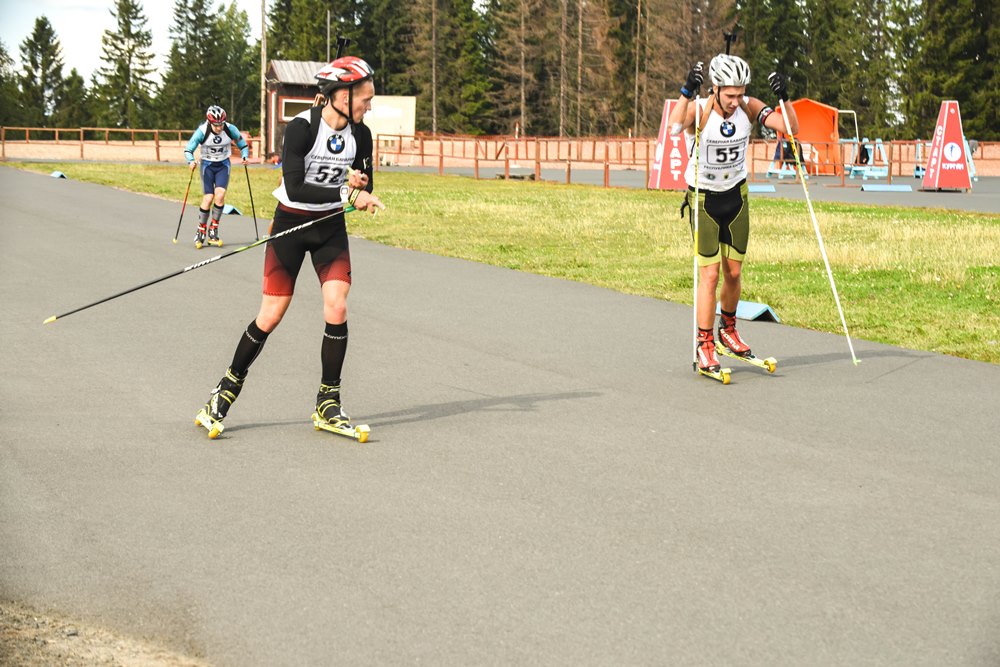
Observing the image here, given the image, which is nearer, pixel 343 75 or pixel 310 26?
pixel 343 75

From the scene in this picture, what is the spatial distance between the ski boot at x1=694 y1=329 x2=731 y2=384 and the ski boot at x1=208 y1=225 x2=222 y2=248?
10874 millimetres

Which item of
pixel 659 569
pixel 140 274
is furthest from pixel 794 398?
pixel 140 274

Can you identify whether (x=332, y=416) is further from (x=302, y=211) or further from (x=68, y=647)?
(x=68, y=647)

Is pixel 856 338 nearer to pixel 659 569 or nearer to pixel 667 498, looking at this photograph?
pixel 667 498

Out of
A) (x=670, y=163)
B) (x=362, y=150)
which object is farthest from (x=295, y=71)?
(x=362, y=150)

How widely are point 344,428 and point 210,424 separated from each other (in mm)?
715

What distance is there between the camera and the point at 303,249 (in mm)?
7008

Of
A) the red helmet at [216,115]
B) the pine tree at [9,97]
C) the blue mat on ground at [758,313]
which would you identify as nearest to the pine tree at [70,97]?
the pine tree at [9,97]

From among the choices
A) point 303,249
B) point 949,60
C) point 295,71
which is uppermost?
point 949,60

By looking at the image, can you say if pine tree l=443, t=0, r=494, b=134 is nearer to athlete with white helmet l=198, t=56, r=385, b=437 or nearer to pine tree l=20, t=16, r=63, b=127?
athlete with white helmet l=198, t=56, r=385, b=437

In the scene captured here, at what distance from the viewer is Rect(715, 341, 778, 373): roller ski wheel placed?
29.6 feet

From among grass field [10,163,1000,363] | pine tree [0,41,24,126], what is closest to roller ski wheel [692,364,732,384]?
grass field [10,163,1000,363]

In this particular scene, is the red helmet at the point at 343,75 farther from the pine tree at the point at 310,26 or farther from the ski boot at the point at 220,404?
the pine tree at the point at 310,26

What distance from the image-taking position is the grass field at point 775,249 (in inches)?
468
